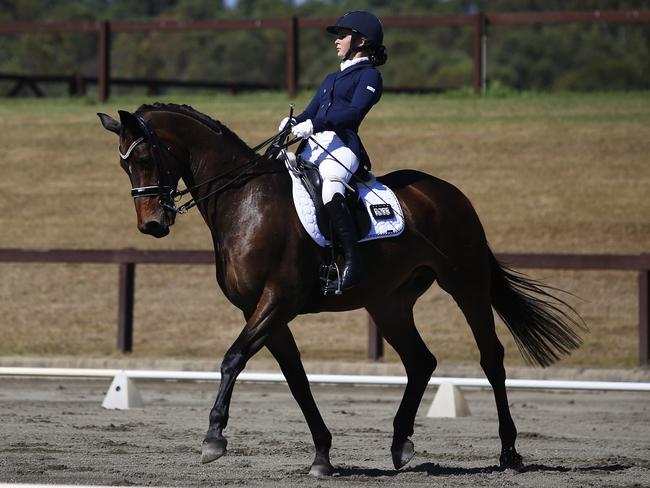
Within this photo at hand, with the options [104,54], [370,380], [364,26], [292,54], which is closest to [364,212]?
[364,26]

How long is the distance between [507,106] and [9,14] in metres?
63.4

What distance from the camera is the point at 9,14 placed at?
81625 millimetres

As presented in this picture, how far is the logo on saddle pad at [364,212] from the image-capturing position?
298 inches

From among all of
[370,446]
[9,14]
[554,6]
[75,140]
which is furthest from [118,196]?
[554,6]

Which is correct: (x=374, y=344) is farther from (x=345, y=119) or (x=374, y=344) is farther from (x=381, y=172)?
(x=345, y=119)

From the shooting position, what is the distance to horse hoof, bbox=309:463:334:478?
738cm

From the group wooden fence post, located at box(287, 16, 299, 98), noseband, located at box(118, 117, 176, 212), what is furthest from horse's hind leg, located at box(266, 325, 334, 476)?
wooden fence post, located at box(287, 16, 299, 98)

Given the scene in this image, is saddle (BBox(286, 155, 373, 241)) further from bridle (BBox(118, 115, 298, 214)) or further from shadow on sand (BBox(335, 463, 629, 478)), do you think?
shadow on sand (BBox(335, 463, 629, 478))

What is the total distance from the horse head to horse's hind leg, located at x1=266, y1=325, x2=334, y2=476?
37.9 inches

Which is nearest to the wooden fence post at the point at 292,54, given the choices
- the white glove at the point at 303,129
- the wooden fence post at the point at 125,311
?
the wooden fence post at the point at 125,311

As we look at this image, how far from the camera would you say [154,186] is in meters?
7.38

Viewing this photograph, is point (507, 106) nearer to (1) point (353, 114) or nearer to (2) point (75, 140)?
(2) point (75, 140)

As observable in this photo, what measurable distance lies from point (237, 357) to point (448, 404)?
4225 millimetres

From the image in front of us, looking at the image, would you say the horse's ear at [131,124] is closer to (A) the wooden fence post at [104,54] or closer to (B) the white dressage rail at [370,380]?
(B) the white dressage rail at [370,380]
